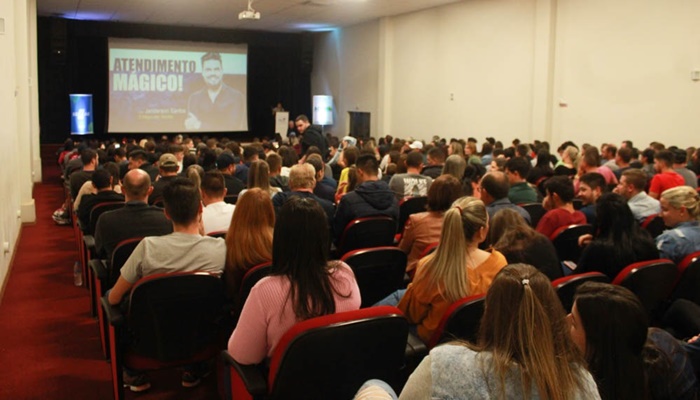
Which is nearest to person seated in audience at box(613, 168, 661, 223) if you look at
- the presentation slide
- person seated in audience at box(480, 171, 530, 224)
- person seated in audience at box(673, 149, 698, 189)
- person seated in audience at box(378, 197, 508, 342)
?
person seated in audience at box(480, 171, 530, 224)

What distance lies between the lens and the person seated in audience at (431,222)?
396cm

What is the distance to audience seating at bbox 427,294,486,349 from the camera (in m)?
2.46

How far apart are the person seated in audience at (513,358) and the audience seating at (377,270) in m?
1.82

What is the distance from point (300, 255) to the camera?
2.32 m

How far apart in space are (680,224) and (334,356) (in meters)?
2.87

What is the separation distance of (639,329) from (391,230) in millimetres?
2951

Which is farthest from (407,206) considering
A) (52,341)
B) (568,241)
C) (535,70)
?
(535,70)

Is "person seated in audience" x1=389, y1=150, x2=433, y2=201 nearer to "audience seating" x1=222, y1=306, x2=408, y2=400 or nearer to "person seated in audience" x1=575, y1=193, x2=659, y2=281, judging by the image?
"person seated in audience" x1=575, y1=193, x2=659, y2=281

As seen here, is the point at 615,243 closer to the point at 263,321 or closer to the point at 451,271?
the point at 451,271

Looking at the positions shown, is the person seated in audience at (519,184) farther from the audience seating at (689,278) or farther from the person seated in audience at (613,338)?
the person seated in audience at (613,338)

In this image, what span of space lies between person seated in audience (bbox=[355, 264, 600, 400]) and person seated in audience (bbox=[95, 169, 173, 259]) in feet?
8.81

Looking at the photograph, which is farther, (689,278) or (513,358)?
(689,278)

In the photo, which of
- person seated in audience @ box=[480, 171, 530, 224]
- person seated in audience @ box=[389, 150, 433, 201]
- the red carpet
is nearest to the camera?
the red carpet

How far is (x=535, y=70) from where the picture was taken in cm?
1160
